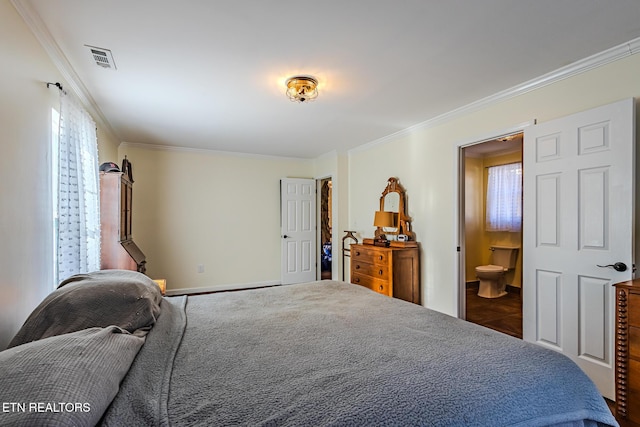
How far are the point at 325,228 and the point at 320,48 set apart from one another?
4.84 metres

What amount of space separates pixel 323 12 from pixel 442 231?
2.65m

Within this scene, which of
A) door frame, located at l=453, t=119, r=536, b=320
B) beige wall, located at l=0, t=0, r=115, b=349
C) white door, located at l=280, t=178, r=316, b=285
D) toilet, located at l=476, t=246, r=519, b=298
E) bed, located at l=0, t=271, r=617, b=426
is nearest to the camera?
bed, located at l=0, t=271, r=617, b=426

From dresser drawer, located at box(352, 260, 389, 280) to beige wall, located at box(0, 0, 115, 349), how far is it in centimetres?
306

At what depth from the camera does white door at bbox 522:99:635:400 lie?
6.98 ft

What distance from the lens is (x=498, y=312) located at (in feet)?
13.7

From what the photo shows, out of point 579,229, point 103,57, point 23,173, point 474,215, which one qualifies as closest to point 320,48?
point 103,57

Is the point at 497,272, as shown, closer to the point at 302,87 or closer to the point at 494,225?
the point at 494,225

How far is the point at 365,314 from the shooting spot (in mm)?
1874

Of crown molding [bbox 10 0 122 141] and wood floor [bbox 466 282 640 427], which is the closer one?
crown molding [bbox 10 0 122 141]

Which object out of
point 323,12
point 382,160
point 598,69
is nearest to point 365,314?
point 323,12

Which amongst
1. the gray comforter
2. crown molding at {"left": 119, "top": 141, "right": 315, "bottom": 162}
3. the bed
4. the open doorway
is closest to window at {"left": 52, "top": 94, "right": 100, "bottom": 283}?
the bed

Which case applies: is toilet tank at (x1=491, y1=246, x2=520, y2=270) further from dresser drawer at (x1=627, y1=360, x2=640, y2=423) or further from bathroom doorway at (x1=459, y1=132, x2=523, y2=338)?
dresser drawer at (x1=627, y1=360, x2=640, y2=423)

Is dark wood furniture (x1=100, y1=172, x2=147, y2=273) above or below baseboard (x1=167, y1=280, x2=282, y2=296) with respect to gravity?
above

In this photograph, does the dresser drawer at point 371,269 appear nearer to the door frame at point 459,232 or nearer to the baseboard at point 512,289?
the door frame at point 459,232
